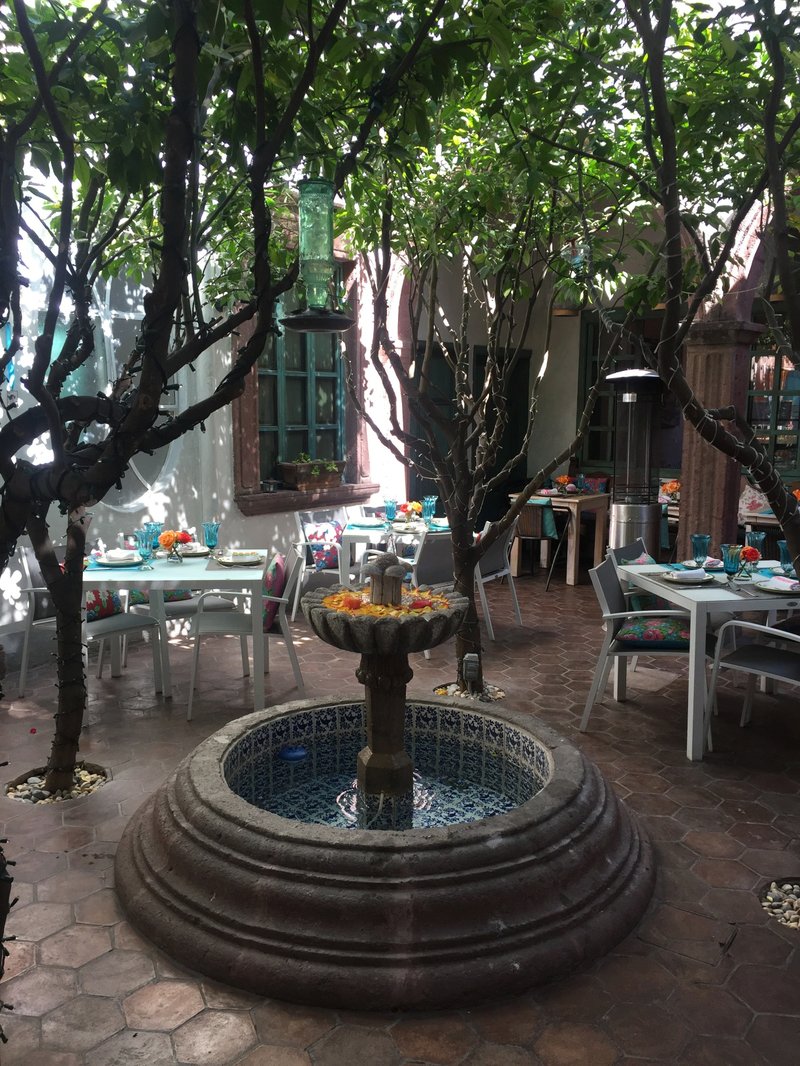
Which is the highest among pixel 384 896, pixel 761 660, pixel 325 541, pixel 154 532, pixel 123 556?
pixel 154 532

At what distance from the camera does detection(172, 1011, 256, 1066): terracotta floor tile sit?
2094 mm

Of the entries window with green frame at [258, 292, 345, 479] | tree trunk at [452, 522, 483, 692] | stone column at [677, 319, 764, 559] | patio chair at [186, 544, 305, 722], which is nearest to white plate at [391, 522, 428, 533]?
window with green frame at [258, 292, 345, 479]

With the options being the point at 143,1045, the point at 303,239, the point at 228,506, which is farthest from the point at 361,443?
the point at 143,1045

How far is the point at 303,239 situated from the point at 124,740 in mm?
2895

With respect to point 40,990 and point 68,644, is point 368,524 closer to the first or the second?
point 68,644

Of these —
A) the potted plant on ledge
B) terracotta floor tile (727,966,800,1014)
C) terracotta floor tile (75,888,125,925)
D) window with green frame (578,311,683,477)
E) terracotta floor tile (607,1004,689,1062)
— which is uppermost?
window with green frame (578,311,683,477)

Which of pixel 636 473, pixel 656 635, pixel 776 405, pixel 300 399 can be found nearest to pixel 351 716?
pixel 656 635

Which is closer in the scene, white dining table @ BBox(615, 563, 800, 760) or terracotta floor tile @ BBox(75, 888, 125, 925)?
terracotta floor tile @ BBox(75, 888, 125, 925)

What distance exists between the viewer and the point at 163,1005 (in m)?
2.28

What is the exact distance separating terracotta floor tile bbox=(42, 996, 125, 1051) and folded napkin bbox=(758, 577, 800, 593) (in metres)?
3.43

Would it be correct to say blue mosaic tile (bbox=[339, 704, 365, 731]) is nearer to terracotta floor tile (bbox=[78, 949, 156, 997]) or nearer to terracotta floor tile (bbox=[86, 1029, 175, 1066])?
terracotta floor tile (bbox=[78, 949, 156, 997])

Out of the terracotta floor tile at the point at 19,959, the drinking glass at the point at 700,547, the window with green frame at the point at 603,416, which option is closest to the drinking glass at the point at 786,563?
the drinking glass at the point at 700,547

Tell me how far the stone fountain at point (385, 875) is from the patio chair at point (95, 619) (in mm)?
1770

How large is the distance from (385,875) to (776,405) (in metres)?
7.12
